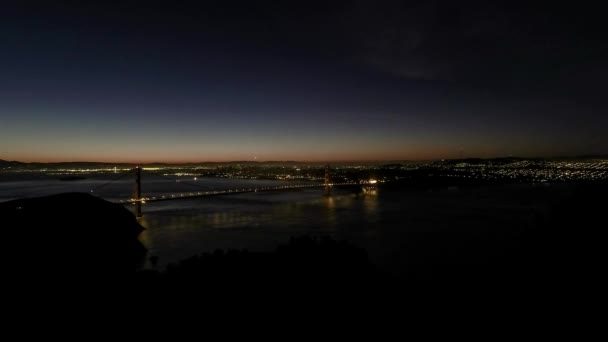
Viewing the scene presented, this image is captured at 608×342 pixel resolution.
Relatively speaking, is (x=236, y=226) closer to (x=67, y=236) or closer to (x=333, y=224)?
(x=333, y=224)

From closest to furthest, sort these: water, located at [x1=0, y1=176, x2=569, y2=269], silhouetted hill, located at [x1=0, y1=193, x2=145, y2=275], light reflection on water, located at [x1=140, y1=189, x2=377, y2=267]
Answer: silhouetted hill, located at [x1=0, y1=193, x2=145, y2=275], water, located at [x1=0, y1=176, x2=569, y2=269], light reflection on water, located at [x1=140, y1=189, x2=377, y2=267]

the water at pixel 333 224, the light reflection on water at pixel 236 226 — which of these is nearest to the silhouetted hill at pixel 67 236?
the water at pixel 333 224

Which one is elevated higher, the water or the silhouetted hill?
the silhouetted hill

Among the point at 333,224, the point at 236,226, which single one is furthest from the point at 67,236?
the point at 333,224

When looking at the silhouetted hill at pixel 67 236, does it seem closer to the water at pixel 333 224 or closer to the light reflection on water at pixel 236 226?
the water at pixel 333 224

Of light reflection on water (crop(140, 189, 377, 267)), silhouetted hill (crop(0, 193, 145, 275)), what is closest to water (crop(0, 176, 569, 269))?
light reflection on water (crop(140, 189, 377, 267))

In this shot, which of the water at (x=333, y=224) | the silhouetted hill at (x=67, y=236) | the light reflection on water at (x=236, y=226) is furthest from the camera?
the light reflection on water at (x=236, y=226)

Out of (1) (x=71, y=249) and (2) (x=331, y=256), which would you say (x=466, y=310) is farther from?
(1) (x=71, y=249)

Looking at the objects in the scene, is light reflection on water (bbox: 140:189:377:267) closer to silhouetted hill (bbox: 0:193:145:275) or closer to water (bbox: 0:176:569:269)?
water (bbox: 0:176:569:269)
